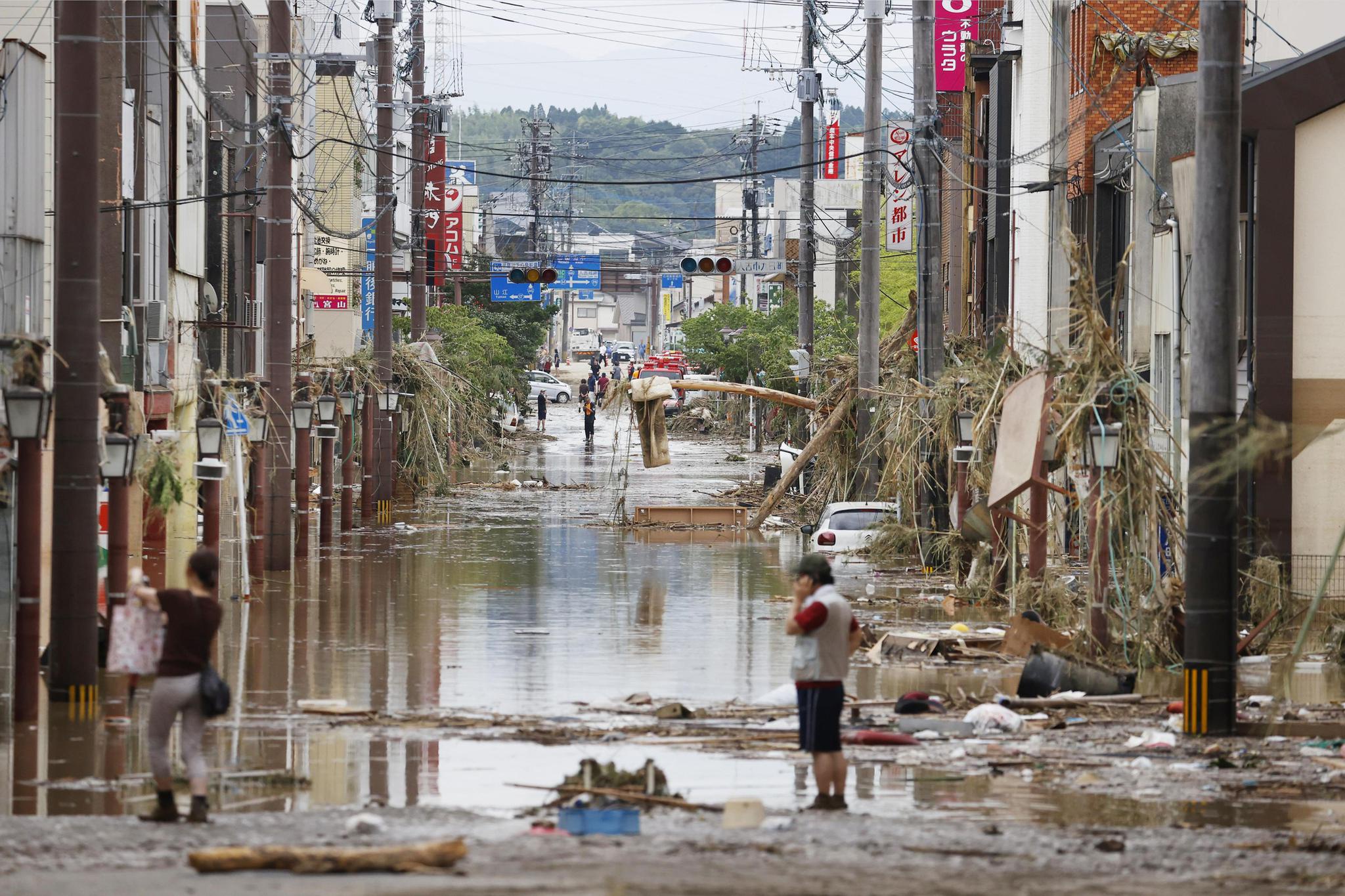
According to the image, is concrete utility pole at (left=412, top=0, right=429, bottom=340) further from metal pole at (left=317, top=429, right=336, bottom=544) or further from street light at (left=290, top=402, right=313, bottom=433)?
street light at (left=290, top=402, right=313, bottom=433)

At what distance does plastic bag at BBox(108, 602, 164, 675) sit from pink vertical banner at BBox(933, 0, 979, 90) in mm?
37858

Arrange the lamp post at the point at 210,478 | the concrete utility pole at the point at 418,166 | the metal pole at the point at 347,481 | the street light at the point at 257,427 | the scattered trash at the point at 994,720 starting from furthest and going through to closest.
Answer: the concrete utility pole at the point at 418,166 → the metal pole at the point at 347,481 → the street light at the point at 257,427 → the lamp post at the point at 210,478 → the scattered trash at the point at 994,720

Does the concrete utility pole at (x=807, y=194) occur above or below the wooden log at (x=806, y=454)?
above

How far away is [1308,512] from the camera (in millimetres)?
22938

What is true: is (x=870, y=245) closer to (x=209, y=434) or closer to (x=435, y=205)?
(x=209, y=434)

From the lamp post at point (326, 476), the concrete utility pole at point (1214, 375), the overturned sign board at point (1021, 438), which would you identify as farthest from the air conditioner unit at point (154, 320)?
the concrete utility pole at point (1214, 375)

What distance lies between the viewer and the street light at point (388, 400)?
126 ft

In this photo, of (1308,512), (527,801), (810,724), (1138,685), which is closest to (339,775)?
(527,801)

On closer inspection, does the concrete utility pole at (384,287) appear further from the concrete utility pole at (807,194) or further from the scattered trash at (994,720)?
the scattered trash at (994,720)

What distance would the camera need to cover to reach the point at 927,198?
32344 millimetres

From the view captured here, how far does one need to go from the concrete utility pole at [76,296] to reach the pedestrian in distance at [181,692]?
4744 millimetres

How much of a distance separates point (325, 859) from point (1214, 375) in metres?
8.17

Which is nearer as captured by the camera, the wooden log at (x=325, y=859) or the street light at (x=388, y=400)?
the wooden log at (x=325, y=859)

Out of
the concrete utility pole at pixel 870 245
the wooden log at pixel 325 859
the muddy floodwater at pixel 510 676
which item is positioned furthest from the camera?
the concrete utility pole at pixel 870 245
